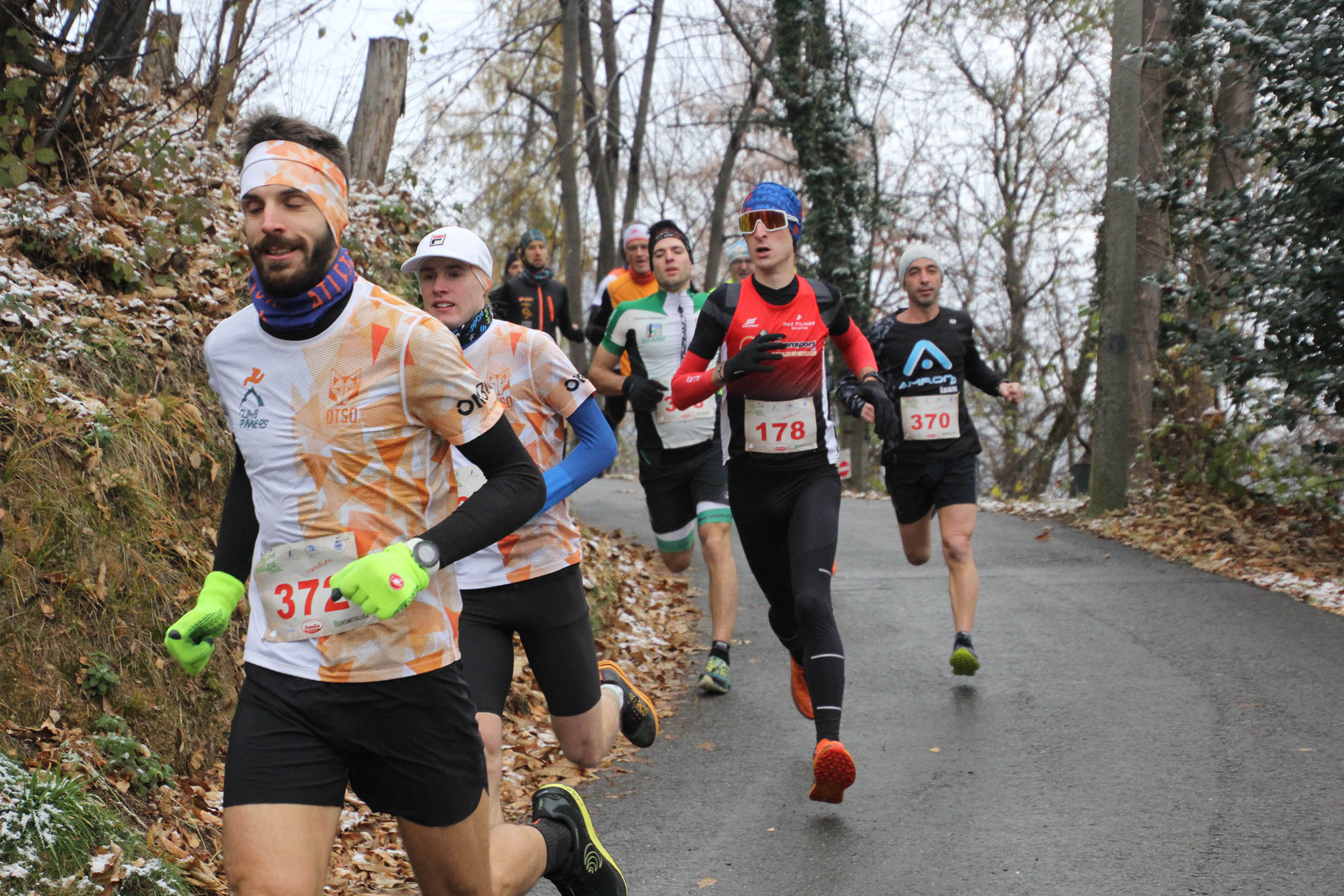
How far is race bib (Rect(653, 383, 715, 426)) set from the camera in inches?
303

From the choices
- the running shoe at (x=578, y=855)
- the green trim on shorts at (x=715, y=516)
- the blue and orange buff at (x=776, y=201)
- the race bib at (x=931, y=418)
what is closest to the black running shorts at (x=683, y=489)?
the green trim on shorts at (x=715, y=516)

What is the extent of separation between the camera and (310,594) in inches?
112

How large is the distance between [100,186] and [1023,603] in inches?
273

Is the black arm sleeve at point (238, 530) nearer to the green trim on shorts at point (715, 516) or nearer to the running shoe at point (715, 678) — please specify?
the running shoe at point (715, 678)

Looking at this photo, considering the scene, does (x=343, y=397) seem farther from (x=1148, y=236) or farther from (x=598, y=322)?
(x=1148, y=236)

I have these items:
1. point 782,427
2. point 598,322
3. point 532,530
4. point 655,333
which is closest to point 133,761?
point 532,530

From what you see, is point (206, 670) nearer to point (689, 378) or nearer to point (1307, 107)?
point (689, 378)

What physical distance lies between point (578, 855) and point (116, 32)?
583cm

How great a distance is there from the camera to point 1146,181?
12055 mm

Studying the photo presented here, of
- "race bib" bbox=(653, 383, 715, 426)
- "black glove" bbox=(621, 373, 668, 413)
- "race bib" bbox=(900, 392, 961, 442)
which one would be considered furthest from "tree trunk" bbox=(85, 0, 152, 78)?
"race bib" bbox=(900, 392, 961, 442)

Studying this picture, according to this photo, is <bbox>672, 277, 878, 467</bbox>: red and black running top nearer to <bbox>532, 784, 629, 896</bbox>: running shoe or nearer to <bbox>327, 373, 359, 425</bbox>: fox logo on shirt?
<bbox>532, 784, 629, 896</bbox>: running shoe

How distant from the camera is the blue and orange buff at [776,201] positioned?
569 centimetres

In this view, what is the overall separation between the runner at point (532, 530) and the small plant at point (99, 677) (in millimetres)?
1558

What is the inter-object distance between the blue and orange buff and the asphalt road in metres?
2.51
